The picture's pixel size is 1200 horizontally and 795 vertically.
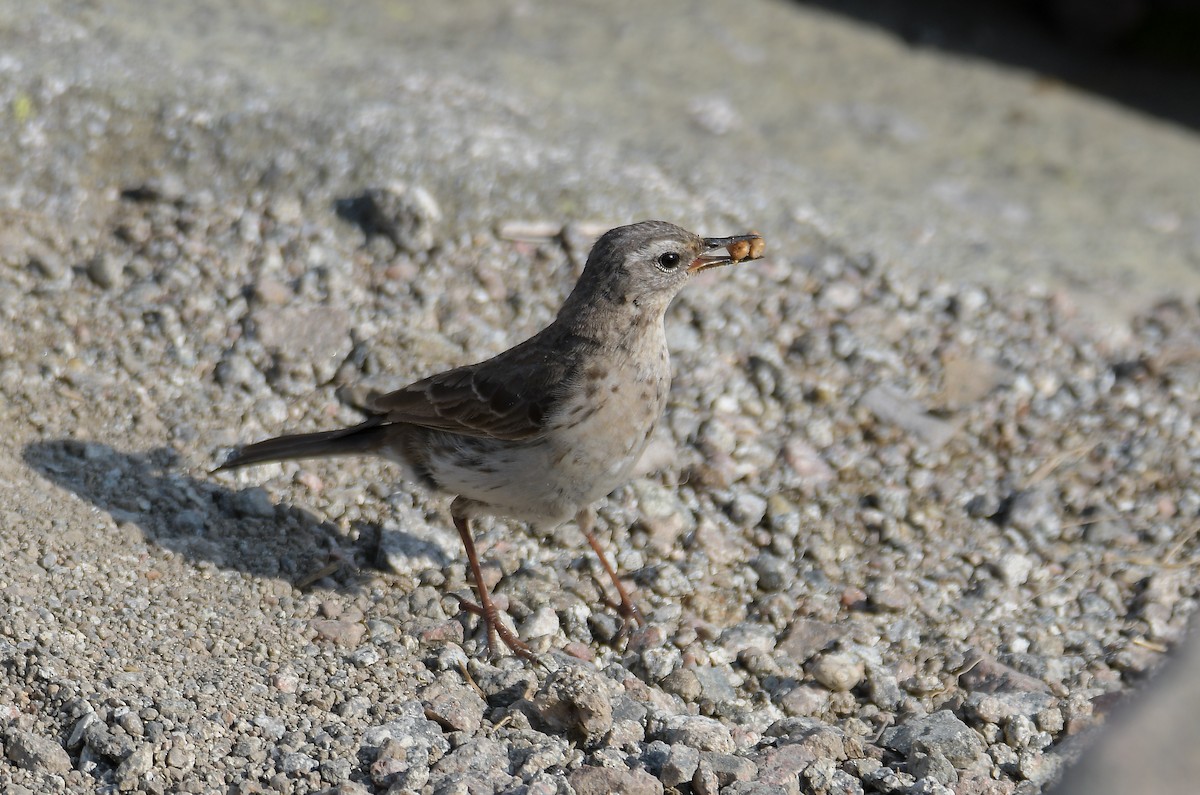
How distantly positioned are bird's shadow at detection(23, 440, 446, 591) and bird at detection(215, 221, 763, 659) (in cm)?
23

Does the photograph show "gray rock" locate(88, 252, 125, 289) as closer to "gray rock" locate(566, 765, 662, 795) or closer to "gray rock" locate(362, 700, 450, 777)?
"gray rock" locate(362, 700, 450, 777)

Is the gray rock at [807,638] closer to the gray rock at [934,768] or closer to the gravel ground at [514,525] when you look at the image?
the gravel ground at [514,525]

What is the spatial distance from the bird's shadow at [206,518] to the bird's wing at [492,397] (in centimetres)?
56

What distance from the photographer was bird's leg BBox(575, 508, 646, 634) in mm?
5211

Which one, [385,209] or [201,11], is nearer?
[385,209]

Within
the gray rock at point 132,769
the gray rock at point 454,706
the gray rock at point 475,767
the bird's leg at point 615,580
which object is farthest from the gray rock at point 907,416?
the gray rock at point 132,769

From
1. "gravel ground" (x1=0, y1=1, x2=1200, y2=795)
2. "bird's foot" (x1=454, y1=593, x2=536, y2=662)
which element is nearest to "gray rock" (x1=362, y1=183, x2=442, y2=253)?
"gravel ground" (x1=0, y1=1, x2=1200, y2=795)

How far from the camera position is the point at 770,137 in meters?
8.52

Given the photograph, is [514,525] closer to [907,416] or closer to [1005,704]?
[907,416]

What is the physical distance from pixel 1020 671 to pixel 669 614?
1370 millimetres

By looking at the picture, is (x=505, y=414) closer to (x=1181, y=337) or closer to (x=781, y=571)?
(x=781, y=571)

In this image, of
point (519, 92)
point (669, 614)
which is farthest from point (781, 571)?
point (519, 92)

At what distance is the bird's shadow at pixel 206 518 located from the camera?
5.19 meters

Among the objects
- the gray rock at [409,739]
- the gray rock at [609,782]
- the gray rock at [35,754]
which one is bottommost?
the gray rock at [35,754]
